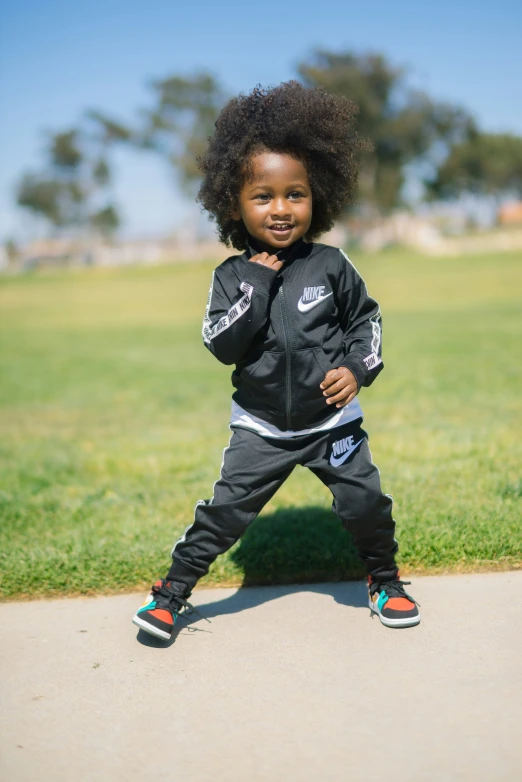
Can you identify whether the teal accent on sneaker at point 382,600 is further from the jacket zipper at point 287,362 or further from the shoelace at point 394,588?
the jacket zipper at point 287,362

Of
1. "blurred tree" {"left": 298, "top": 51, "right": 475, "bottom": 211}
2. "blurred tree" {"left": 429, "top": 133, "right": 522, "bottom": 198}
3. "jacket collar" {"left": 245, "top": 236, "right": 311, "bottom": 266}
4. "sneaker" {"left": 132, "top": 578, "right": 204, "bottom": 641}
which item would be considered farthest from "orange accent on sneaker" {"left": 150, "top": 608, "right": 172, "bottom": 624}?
"blurred tree" {"left": 429, "top": 133, "right": 522, "bottom": 198}

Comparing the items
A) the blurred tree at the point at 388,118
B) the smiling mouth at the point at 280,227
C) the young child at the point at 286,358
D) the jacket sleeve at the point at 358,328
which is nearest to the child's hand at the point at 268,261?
the young child at the point at 286,358

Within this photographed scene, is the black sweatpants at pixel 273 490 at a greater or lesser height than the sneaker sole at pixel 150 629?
greater

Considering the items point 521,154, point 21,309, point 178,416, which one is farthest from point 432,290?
point 521,154

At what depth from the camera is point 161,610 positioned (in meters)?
2.86

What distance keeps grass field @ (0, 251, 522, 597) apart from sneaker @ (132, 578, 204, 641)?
0.42 m

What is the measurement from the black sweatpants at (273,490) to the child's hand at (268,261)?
1.95 ft

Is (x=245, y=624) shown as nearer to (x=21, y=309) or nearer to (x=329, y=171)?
(x=329, y=171)

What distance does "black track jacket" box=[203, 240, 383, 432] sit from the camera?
2828 millimetres

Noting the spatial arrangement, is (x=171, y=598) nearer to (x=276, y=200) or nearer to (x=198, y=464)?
(x=276, y=200)

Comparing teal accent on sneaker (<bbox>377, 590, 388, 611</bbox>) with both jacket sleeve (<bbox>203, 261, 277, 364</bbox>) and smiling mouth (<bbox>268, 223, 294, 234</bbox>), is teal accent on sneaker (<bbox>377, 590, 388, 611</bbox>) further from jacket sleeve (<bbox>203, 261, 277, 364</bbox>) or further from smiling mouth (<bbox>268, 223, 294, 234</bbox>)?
smiling mouth (<bbox>268, 223, 294, 234</bbox>)

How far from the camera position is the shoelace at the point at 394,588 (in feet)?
9.67

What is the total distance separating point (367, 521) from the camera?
2922 mm

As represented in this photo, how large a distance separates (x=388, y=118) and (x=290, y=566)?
7109 centimetres
